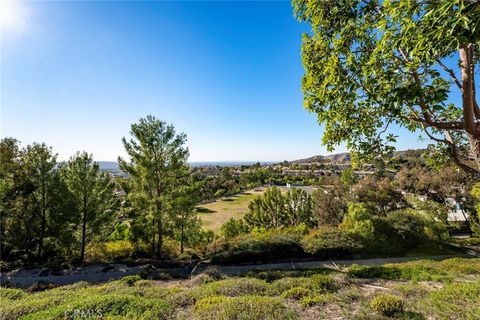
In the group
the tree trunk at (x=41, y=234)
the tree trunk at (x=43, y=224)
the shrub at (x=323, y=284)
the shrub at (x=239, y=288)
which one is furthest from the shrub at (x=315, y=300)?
the tree trunk at (x=41, y=234)

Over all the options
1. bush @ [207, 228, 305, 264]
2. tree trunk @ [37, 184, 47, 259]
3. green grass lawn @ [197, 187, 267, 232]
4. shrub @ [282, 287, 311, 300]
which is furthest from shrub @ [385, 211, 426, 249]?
tree trunk @ [37, 184, 47, 259]

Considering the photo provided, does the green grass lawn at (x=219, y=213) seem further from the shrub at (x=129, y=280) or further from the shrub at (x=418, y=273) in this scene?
the shrub at (x=418, y=273)

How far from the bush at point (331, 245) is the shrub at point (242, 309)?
800 centimetres

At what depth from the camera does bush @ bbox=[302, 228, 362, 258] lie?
1155 centimetres

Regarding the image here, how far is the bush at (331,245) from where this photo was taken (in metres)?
11.6

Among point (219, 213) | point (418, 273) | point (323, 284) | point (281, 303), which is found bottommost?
point (219, 213)

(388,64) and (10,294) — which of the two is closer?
(388,64)

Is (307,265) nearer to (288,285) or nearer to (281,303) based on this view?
(288,285)

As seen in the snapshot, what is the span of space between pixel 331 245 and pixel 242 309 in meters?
9.32

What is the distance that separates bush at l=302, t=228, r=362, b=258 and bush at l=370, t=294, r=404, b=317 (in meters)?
7.67

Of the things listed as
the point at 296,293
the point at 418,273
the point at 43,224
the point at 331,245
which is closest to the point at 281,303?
the point at 296,293

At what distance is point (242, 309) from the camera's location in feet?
13.7

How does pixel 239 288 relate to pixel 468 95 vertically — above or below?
below

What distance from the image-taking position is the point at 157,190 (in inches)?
488
